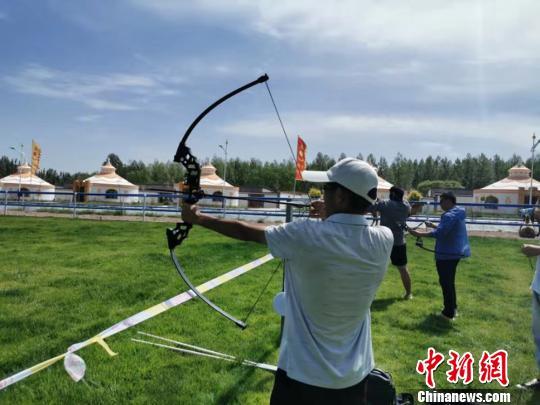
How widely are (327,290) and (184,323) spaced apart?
3.62m

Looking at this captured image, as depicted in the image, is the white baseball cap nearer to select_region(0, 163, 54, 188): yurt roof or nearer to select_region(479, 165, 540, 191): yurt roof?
select_region(0, 163, 54, 188): yurt roof

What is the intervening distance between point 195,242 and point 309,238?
9733 millimetres

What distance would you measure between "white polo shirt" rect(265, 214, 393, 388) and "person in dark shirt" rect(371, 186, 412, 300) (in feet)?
15.6

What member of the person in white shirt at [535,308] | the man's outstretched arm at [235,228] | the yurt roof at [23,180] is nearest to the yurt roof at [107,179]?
the yurt roof at [23,180]

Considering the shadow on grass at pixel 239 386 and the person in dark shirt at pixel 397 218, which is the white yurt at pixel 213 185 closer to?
the person in dark shirt at pixel 397 218

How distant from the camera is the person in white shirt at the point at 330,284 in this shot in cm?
181

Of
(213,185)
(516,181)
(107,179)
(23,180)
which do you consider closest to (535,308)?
(213,185)

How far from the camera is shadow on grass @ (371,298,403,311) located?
6.21 metres

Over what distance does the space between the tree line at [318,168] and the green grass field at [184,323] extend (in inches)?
2216

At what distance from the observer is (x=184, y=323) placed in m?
5.10

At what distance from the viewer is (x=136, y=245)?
10.7 meters

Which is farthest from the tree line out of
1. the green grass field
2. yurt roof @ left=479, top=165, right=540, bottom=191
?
the green grass field

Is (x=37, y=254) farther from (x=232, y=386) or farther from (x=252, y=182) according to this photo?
(x=252, y=182)

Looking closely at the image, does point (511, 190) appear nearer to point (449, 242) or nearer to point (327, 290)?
point (449, 242)
